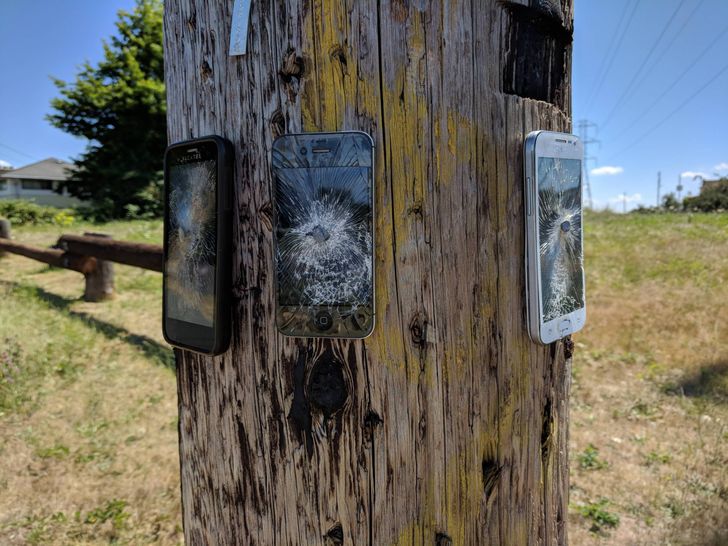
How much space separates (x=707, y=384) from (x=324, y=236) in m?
4.85

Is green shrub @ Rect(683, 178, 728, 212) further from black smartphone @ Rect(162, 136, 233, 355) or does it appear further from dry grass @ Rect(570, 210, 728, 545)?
black smartphone @ Rect(162, 136, 233, 355)

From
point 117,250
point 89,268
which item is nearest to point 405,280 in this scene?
point 117,250

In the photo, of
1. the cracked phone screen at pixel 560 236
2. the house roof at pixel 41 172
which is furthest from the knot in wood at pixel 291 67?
the house roof at pixel 41 172

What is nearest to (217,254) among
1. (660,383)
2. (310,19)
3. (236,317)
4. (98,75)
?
(236,317)

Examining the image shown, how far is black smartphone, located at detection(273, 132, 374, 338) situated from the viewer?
94 cm

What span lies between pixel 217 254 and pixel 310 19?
0.53 m

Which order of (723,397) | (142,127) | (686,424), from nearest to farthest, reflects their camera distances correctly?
(686,424) < (723,397) < (142,127)

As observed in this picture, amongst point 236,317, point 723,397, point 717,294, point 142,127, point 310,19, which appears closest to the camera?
point 310,19

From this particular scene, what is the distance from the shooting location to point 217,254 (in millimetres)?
1024

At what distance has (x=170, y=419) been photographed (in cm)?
401

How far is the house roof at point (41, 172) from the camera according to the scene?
4628 centimetres

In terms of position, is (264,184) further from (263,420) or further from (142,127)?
(142,127)

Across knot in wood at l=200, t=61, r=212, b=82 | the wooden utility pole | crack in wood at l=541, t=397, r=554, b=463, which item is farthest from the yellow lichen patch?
crack in wood at l=541, t=397, r=554, b=463

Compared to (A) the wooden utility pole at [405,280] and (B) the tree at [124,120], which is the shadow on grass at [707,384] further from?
(B) the tree at [124,120]
